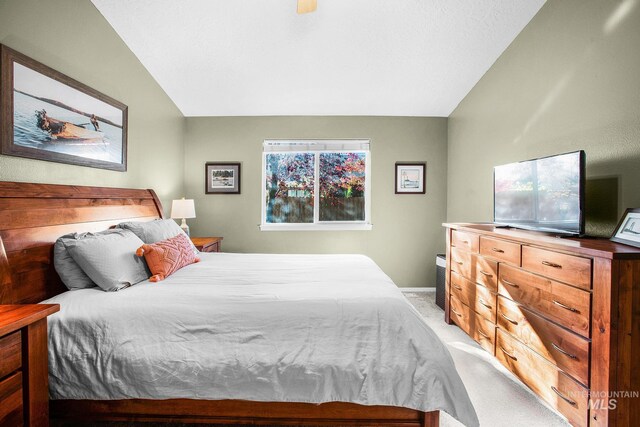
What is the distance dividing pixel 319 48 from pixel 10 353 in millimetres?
3076

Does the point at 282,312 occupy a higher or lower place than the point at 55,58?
lower

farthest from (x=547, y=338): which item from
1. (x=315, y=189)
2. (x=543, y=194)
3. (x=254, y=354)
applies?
(x=315, y=189)

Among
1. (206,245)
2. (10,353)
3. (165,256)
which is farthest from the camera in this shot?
(206,245)

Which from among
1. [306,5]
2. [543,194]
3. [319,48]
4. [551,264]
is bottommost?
[551,264]

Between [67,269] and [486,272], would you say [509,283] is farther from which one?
[67,269]

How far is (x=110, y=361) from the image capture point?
1.38 metres

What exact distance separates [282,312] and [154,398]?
29.7 inches

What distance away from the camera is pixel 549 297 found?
5.51ft

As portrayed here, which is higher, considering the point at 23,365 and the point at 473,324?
the point at 23,365

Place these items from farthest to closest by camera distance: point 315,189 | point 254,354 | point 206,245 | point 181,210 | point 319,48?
point 315,189 → point 181,210 → point 206,245 → point 319,48 → point 254,354

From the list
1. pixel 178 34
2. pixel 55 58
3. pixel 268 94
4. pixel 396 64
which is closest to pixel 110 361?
pixel 55 58

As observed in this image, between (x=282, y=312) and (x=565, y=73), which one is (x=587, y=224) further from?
(x=282, y=312)

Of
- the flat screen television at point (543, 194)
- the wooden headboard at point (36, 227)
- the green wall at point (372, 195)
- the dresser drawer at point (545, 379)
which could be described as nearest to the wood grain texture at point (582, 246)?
the flat screen television at point (543, 194)

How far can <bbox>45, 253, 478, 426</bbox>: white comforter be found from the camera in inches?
53.6
